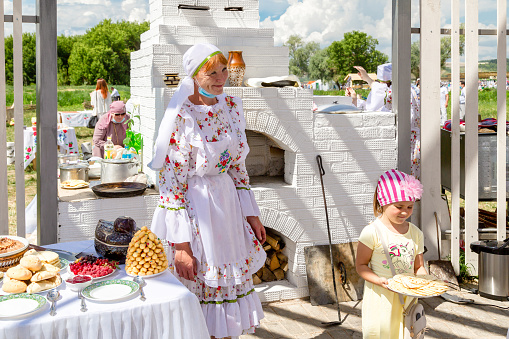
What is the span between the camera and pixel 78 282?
2367 millimetres

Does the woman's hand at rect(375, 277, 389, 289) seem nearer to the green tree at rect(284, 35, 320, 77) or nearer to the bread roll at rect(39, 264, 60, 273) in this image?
the bread roll at rect(39, 264, 60, 273)

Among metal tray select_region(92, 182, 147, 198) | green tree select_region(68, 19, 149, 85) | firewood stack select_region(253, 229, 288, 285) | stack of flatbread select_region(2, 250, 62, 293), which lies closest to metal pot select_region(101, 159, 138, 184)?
metal tray select_region(92, 182, 147, 198)

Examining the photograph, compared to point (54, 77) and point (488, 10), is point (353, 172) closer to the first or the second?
point (54, 77)

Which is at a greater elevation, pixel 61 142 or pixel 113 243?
pixel 61 142

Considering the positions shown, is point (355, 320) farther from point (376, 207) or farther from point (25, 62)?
point (25, 62)

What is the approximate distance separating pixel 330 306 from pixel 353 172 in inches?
46.0

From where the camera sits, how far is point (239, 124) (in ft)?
10.6

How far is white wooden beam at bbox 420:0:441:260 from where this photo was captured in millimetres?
4953

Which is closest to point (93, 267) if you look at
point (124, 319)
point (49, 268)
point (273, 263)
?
point (49, 268)

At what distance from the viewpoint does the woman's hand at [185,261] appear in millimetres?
3012

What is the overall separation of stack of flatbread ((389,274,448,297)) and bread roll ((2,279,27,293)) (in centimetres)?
167

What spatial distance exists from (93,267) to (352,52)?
84852 mm

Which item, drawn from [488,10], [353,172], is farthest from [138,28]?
[353,172]

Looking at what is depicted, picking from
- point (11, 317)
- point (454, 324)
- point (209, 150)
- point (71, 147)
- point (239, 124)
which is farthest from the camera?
point (71, 147)
